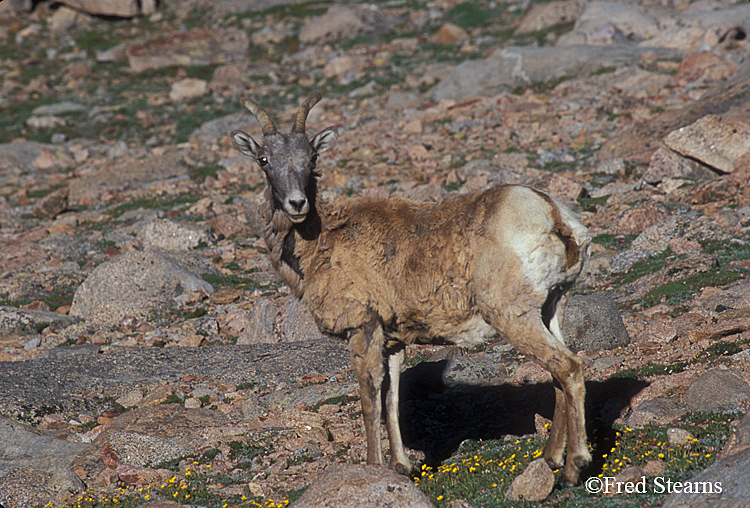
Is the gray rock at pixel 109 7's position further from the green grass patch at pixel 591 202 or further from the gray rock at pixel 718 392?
the gray rock at pixel 718 392

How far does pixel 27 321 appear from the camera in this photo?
15.6 meters

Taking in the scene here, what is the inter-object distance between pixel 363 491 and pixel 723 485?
293 cm

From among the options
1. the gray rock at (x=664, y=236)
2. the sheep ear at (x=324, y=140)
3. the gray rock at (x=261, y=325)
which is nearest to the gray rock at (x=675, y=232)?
the gray rock at (x=664, y=236)

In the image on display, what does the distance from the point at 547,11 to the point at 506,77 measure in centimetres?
883

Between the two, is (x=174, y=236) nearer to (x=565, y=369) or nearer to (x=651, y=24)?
(x=565, y=369)

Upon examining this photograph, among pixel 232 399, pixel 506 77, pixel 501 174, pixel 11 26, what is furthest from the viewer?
pixel 11 26

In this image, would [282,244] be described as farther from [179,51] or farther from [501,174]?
[179,51]

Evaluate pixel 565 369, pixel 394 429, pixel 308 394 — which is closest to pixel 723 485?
pixel 565 369

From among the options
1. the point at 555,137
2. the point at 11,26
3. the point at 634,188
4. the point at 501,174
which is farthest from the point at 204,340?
the point at 11,26

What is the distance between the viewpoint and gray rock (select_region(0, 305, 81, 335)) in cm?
1545

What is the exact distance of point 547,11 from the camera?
3572cm

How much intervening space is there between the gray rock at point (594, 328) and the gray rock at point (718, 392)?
7.34 feet

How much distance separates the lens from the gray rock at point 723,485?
5.37 meters

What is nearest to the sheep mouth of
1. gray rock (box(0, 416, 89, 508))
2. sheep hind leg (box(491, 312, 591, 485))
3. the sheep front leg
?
the sheep front leg
